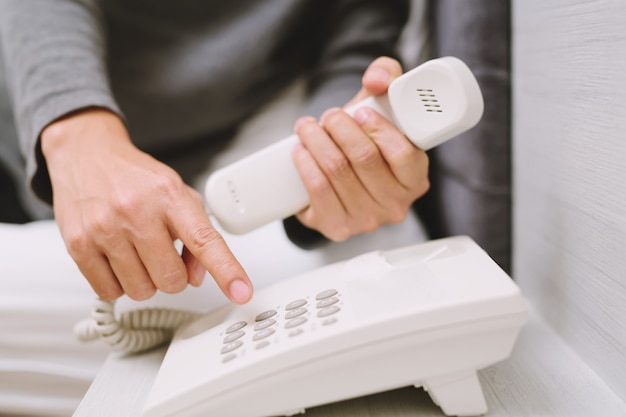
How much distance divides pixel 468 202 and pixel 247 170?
9.4 inches

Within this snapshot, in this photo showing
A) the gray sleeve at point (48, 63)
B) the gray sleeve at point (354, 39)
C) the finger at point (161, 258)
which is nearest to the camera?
the finger at point (161, 258)

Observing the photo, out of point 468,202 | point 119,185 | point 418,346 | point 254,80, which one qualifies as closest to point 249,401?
point 418,346

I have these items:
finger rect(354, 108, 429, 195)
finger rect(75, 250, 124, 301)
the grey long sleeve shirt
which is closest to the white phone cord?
finger rect(75, 250, 124, 301)

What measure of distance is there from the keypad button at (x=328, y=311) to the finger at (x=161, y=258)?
0.44 feet

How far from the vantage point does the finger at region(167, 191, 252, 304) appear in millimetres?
→ 412

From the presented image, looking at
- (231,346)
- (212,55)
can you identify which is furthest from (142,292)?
(212,55)

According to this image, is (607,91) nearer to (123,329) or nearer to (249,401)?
(249,401)

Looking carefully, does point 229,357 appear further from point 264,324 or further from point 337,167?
point 337,167

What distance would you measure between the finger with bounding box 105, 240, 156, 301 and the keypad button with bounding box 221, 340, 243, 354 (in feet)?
0.38

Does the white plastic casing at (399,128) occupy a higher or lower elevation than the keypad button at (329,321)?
higher

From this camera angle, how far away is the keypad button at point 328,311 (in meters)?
0.36

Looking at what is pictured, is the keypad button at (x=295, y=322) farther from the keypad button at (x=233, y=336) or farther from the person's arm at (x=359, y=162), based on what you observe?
the person's arm at (x=359, y=162)

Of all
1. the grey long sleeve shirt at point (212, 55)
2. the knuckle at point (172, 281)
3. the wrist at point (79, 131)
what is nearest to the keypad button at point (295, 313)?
the knuckle at point (172, 281)

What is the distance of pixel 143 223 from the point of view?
0.43 meters
